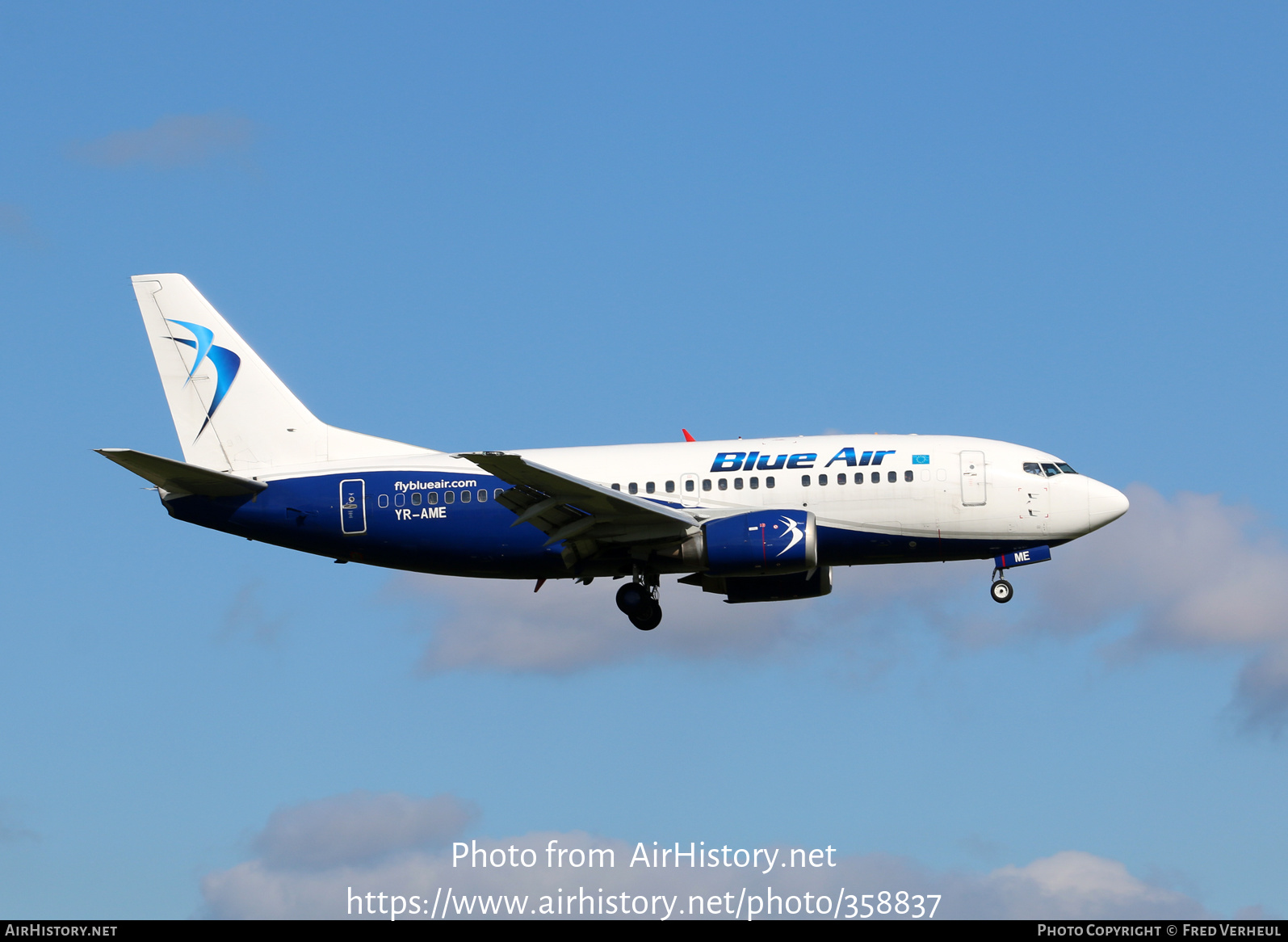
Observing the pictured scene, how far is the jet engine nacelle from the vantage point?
3975cm

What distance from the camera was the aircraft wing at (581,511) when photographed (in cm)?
3903

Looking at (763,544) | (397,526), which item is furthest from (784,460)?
(397,526)

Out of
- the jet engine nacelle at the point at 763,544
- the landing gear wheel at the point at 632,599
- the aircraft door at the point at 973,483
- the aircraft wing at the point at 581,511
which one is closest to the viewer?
the aircraft wing at the point at 581,511

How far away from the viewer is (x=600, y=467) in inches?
1681

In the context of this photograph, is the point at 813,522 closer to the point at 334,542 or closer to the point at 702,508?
the point at 702,508

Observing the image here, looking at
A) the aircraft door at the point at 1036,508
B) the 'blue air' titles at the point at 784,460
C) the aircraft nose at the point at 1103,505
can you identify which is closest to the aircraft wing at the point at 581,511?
the 'blue air' titles at the point at 784,460

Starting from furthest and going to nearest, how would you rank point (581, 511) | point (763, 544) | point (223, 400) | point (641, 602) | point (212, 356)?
1. point (212, 356)
2. point (223, 400)
3. point (641, 602)
4. point (581, 511)
5. point (763, 544)

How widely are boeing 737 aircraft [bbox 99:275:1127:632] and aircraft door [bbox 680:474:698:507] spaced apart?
0.03 metres

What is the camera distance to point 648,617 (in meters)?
43.1

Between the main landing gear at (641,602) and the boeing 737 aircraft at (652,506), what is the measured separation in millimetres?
46

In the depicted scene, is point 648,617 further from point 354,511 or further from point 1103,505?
point 1103,505

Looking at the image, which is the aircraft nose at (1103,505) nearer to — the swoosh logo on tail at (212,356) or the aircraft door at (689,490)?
the aircraft door at (689,490)

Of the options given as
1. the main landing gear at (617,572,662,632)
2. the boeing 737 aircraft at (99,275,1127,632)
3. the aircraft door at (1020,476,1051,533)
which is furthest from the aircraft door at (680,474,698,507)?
the aircraft door at (1020,476,1051,533)

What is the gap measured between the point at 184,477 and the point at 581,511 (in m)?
11.4
